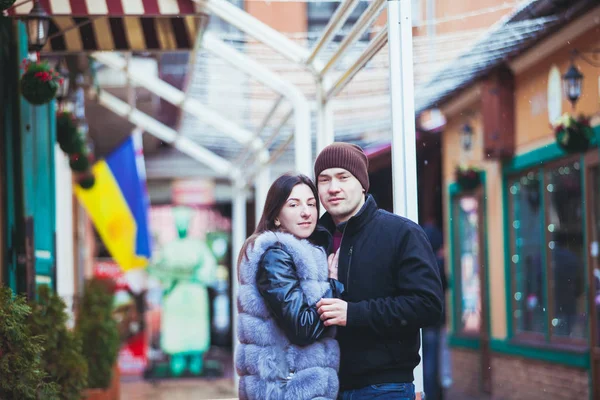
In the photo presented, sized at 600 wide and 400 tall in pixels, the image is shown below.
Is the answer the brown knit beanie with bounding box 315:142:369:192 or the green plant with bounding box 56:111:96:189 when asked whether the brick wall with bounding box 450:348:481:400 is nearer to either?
the green plant with bounding box 56:111:96:189

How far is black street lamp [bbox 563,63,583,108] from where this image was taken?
743cm

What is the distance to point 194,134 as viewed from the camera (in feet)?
42.8

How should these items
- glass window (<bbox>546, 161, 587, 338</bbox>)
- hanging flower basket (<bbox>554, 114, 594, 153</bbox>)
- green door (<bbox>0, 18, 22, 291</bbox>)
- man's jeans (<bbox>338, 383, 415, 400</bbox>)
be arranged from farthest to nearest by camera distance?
glass window (<bbox>546, 161, 587, 338</bbox>) < hanging flower basket (<bbox>554, 114, 594, 153</bbox>) < green door (<bbox>0, 18, 22, 291</bbox>) < man's jeans (<bbox>338, 383, 415, 400</bbox>)

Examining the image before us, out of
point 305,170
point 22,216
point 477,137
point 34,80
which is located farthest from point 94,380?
point 477,137

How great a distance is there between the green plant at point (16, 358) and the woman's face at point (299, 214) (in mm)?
1255

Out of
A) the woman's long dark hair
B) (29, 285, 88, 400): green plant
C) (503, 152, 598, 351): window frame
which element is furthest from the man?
(503, 152, 598, 351): window frame

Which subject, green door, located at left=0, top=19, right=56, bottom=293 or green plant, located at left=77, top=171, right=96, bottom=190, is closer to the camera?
green door, located at left=0, top=19, right=56, bottom=293

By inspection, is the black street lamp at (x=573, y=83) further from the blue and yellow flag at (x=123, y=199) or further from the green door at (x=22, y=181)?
the blue and yellow flag at (x=123, y=199)

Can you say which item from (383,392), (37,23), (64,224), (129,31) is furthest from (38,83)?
(64,224)

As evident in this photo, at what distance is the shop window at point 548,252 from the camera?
8.65 m

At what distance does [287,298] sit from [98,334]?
532cm

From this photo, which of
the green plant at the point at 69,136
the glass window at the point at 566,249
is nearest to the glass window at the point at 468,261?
the glass window at the point at 566,249

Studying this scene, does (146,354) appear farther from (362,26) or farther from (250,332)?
(250,332)

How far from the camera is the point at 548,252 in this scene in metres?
9.32
